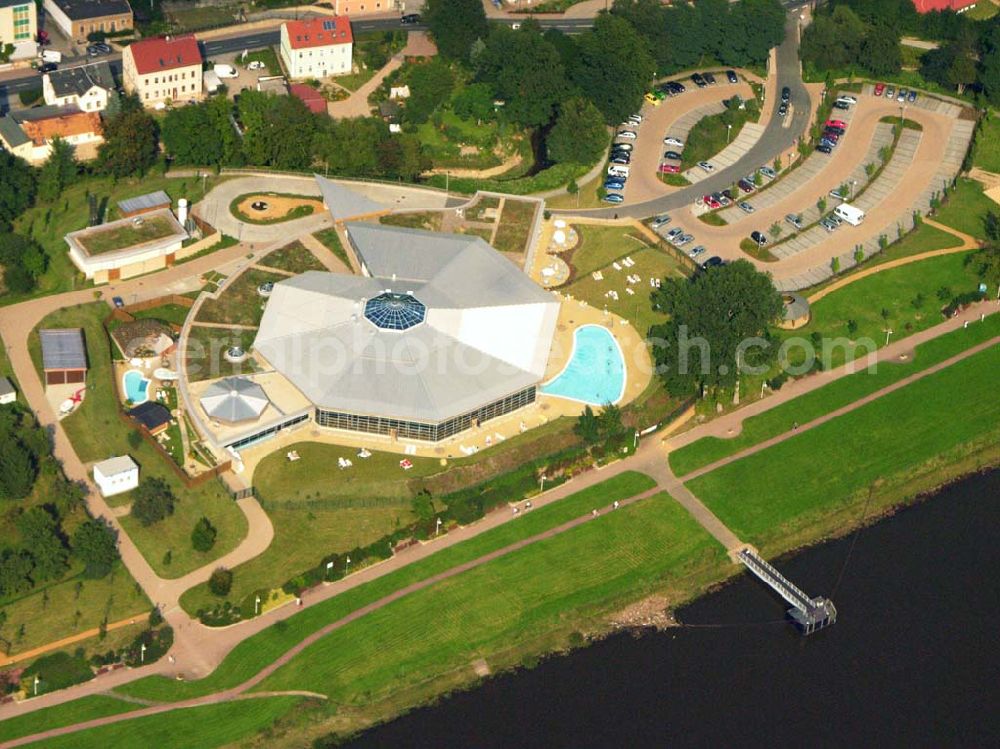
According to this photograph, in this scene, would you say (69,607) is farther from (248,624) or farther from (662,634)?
(662,634)

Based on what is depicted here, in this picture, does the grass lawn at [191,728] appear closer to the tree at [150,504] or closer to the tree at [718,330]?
the tree at [150,504]

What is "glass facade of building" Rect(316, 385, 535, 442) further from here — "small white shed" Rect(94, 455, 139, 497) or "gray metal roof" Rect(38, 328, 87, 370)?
"gray metal roof" Rect(38, 328, 87, 370)

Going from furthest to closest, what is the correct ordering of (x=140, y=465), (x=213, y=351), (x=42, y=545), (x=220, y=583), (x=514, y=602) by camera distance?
1. (x=213, y=351)
2. (x=140, y=465)
3. (x=514, y=602)
4. (x=220, y=583)
5. (x=42, y=545)

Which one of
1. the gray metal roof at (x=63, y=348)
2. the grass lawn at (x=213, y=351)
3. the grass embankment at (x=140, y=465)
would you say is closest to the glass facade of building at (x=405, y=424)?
the grass lawn at (x=213, y=351)

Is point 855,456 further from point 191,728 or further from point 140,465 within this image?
point 191,728

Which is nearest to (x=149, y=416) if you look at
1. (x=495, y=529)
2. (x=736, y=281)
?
(x=495, y=529)

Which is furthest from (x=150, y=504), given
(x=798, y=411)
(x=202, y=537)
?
(x=798, y=411)
